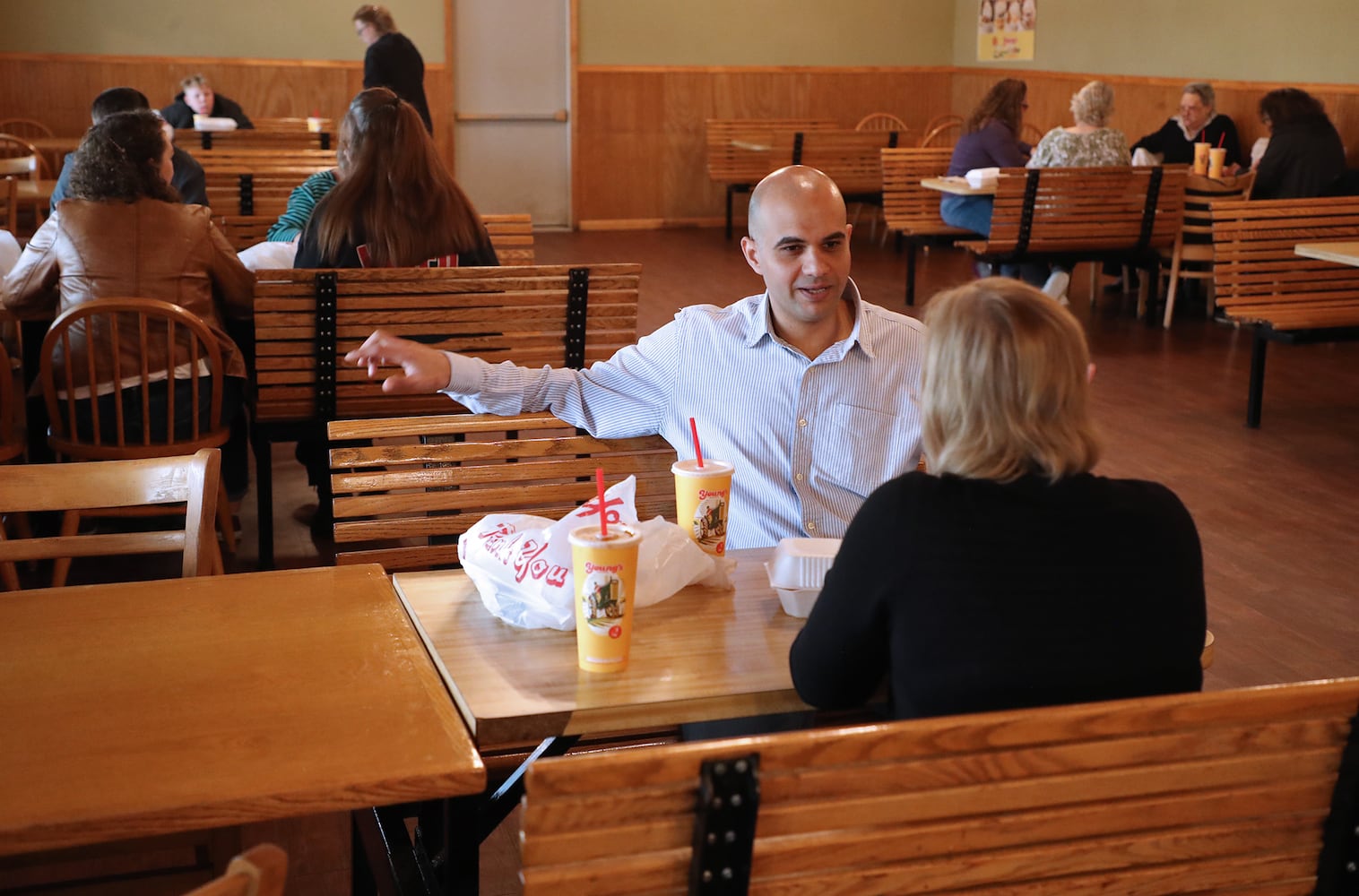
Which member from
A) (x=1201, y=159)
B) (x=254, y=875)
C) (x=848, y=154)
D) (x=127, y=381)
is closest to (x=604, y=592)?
(x=254, y=875)

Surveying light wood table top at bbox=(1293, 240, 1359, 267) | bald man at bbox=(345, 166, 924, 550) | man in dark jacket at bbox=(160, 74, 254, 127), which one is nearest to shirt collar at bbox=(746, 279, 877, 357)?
bald man at bbox=(345, 166, 924, 550)

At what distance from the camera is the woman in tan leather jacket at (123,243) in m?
3.88

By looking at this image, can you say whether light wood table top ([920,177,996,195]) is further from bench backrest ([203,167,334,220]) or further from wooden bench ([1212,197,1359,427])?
bench backrest ([203,167,334,220])

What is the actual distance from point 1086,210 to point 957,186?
2.33 ft

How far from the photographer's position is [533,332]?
398 centimetres

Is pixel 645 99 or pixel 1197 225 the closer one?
pixel 1197 225

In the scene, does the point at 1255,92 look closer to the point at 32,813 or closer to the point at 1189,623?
the point at 1189,623

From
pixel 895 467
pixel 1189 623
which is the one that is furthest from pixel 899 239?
pixel 1189 623

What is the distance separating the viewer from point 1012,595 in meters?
1.51

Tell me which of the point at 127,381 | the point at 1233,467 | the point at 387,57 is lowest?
the point at 1233,467

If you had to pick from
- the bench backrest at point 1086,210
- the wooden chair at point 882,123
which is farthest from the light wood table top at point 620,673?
the wooden chair at point 882,123

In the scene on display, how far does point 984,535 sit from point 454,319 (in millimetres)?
2599

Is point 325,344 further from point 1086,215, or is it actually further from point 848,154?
point 848,154

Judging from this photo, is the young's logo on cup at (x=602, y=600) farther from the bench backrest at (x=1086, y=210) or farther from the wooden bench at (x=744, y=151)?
the wooden bench at (x=744, y=151)
